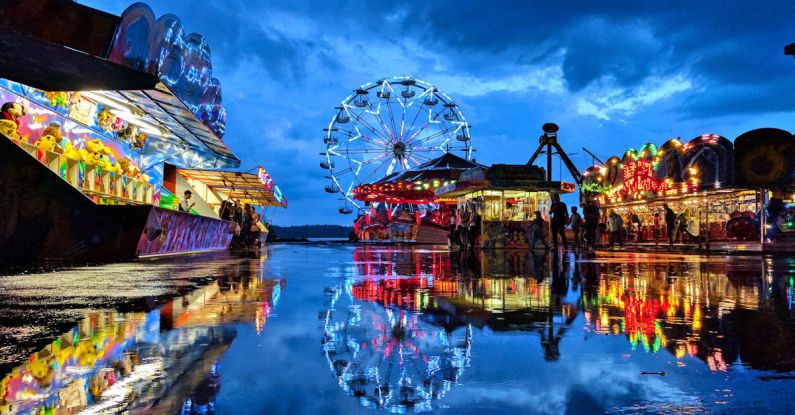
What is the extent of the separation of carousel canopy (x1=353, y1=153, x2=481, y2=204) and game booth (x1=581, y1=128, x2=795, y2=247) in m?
10.0

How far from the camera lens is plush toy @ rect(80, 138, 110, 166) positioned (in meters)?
12.8

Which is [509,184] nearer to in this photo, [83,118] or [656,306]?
[83,118]

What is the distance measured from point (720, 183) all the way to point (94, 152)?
80.5 ft

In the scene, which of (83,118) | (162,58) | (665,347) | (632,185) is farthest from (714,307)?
(632,185)

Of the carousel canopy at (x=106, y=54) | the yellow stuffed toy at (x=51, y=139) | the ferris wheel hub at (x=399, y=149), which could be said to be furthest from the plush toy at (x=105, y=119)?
the ferris wheel hub at (x=399, y=149)

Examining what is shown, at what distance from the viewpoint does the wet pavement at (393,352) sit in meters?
2.06

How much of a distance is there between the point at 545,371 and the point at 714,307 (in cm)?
293

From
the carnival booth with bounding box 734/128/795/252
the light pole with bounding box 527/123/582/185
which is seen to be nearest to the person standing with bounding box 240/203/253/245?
the carnival booth with bounding box 734/128/795/252

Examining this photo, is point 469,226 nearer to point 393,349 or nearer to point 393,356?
point 393,349

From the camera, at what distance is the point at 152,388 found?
217 centimetres

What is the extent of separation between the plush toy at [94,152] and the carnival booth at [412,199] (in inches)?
808

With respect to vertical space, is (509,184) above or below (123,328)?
above

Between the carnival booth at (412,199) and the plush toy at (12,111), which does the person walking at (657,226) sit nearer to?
the carnival booth at (412,199)

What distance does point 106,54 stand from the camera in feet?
22.8
